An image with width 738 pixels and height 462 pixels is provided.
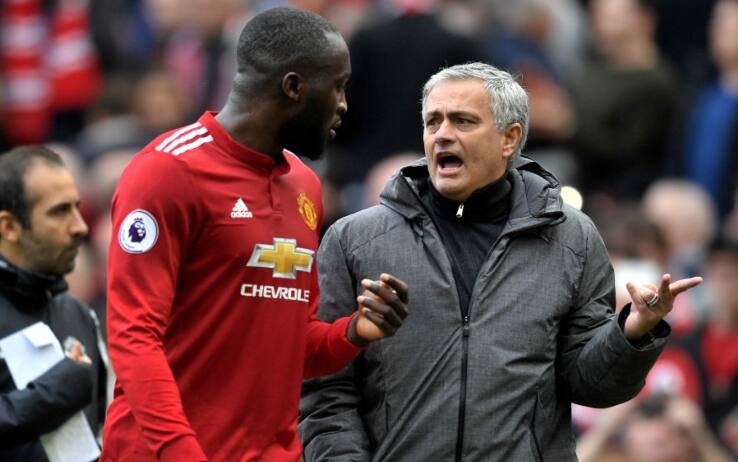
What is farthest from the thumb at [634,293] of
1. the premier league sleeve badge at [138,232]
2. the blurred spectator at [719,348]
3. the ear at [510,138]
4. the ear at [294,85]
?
the blurred spectator at [719,348]

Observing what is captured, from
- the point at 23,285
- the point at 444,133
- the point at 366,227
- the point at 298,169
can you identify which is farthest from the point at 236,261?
the point at 23,285

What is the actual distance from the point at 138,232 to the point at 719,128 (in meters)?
7.01

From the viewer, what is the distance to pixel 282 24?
5.79 meters

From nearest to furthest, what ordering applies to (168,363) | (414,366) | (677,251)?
(168,363) < (414,366) < (677,251)

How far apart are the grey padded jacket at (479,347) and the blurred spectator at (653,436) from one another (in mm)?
2717

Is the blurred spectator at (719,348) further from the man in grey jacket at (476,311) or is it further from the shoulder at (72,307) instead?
the shoulder at (72,307)

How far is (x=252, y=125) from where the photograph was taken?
5812 mm

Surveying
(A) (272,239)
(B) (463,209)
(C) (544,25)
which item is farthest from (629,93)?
(A) (272,239)

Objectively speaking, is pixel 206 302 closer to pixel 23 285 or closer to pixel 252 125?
pixel 252 125

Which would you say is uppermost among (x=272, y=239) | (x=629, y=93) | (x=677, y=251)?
(x=272, y=239)

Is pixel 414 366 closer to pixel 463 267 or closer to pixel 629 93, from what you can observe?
pixel 463 267

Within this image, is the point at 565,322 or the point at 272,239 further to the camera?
the point at 565,322

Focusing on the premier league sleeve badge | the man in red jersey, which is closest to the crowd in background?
the man in red jersey

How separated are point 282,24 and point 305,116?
293mm
